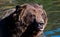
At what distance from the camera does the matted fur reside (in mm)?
9430

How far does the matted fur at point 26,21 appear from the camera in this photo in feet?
30.9

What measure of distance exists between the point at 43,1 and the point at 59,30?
7.66m

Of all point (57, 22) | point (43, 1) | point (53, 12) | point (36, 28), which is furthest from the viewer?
point (43, 1)

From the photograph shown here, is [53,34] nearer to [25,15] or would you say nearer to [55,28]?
[55,28]

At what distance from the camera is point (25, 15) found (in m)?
9.63

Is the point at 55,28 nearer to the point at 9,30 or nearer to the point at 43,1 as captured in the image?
the point at 9,30

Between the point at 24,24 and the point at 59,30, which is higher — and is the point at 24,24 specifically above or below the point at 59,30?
above

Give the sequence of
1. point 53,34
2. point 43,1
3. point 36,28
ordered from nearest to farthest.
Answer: point 36,28 → point 53,34 → point 43,1

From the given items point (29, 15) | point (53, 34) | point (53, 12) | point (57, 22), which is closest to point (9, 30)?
point (29, 15)

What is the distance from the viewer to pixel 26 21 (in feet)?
31.6

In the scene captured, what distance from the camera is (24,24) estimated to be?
9.60 metres

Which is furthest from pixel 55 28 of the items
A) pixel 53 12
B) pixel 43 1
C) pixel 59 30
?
pixel 43 1

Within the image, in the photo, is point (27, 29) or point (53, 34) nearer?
point (27, 29)

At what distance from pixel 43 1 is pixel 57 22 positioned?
6539mm
